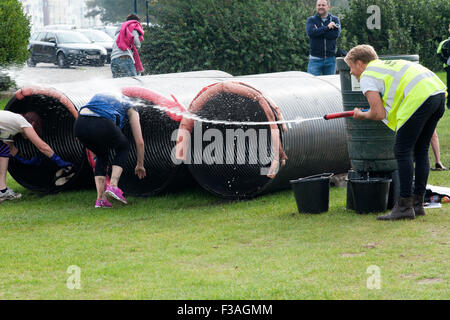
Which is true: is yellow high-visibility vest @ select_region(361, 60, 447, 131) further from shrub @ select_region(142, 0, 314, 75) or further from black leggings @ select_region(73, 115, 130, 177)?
shrub @ select_region(142, 0, 314, 75)

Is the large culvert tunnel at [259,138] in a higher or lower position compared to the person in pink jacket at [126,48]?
lower

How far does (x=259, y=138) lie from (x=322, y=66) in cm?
429

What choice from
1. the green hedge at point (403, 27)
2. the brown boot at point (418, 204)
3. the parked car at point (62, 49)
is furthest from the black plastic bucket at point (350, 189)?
the parked car at point (62, 49)

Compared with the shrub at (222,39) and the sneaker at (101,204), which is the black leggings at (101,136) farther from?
the shrub at (222,39)

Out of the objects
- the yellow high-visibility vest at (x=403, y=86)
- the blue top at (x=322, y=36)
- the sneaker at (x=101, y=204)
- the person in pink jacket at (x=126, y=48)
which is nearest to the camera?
the yellow high-visibility vest at (x=403, y=86)

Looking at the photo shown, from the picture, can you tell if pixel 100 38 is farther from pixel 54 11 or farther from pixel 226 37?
pixel 54 11

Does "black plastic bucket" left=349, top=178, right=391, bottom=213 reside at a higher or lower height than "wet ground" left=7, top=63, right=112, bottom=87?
higher

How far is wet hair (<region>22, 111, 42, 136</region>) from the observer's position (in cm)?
1129

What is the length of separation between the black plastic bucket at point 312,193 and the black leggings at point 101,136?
7.50ft

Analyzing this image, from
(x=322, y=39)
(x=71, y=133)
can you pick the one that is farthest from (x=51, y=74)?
(x=71, y=133)

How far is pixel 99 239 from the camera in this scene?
7.72 metres

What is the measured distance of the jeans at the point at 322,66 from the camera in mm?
13781

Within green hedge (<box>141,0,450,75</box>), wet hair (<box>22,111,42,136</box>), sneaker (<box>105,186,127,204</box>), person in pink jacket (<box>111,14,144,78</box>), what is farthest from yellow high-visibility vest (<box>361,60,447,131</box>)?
green hedge (<box>141,0,450,75</box>)

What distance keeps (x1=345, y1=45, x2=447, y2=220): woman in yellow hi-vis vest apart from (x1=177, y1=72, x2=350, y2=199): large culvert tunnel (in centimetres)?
157
